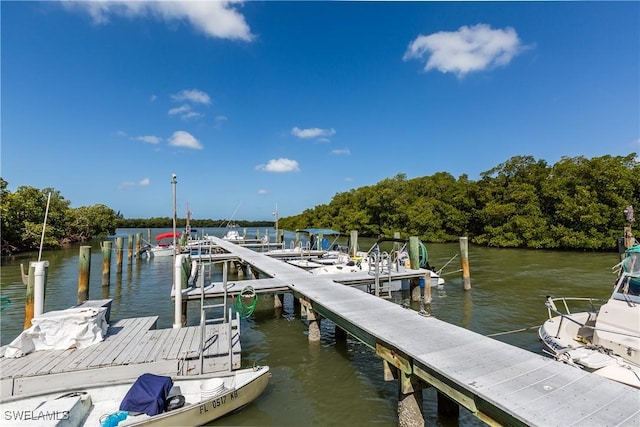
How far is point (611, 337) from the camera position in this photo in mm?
7711

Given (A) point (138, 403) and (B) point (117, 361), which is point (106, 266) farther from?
(A) point (138, 403)

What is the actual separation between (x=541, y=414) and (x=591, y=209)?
139 feet

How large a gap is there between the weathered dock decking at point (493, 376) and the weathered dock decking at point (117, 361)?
346 centimetres

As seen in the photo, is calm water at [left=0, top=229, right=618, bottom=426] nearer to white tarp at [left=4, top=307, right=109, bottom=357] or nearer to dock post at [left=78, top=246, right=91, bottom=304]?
dock post at [left=78, top=246, right=91, bottom=304]

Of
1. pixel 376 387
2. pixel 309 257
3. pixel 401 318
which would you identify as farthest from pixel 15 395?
pixel 309 257

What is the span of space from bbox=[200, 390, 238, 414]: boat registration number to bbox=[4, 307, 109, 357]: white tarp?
3.45 meters

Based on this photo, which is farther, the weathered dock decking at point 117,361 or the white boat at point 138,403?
the weathered dock decking at point 117,361

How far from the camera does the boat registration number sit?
624 cm

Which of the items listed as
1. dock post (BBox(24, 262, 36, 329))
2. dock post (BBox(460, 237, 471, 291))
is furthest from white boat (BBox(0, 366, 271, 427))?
dock post (BBox(460, 237, 471, 291))

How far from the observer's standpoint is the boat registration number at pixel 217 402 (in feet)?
20.5

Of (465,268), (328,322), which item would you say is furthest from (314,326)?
(465,268)

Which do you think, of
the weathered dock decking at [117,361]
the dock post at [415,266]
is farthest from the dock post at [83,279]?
the dock post at [415,266]

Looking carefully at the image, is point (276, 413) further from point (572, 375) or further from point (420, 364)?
point (572, 375)

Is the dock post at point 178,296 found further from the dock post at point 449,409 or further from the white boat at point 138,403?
the dock post at point 449,409
